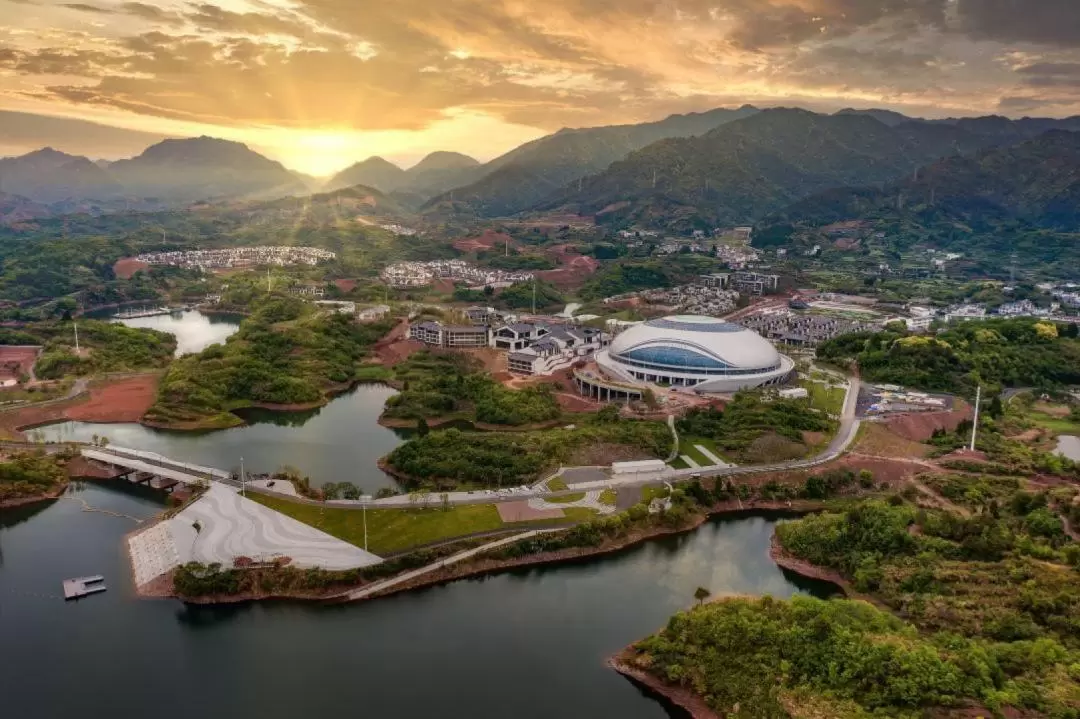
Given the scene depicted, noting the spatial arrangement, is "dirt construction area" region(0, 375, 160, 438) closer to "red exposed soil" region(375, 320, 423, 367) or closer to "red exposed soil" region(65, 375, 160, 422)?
"red exposed soil" region(65, 375, 160, 422)

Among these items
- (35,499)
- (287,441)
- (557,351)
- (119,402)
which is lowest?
(35,499)

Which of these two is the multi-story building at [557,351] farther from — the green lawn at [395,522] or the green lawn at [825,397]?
the green lawn at [395,522]

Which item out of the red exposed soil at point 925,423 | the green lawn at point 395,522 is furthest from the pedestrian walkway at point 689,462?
the red exposed soil at point 925,423

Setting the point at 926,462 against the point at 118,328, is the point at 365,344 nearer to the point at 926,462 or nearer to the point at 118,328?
the point at 118,328

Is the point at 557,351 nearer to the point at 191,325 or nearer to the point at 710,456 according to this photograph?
the point at 710,456

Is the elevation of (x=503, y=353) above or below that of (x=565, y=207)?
below

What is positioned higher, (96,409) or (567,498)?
(96,409)

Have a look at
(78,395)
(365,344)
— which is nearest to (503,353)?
(365,344)

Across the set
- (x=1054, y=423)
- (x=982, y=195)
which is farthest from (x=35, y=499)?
(x=982, y=195)

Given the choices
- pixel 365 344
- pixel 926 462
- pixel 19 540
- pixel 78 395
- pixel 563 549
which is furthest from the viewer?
pixel 365 344
